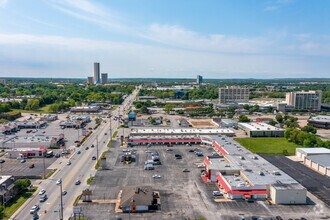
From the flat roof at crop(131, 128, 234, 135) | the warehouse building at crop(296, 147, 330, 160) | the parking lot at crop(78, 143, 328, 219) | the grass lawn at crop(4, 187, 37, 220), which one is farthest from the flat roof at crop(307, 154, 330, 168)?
the grass lawn at crop(4, 187, 37, 220)

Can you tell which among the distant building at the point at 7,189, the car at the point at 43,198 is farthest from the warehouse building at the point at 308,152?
the distant building at the point at 7,189

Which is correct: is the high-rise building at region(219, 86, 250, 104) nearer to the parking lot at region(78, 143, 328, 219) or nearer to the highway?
the highway

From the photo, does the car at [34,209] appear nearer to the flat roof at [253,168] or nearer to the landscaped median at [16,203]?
the landscaped median at [16,203]

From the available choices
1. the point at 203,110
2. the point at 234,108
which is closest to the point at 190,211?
the point at 203,110

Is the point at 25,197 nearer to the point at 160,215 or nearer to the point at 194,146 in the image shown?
the point at 160,215

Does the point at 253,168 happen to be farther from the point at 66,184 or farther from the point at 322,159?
the point at 66,184
